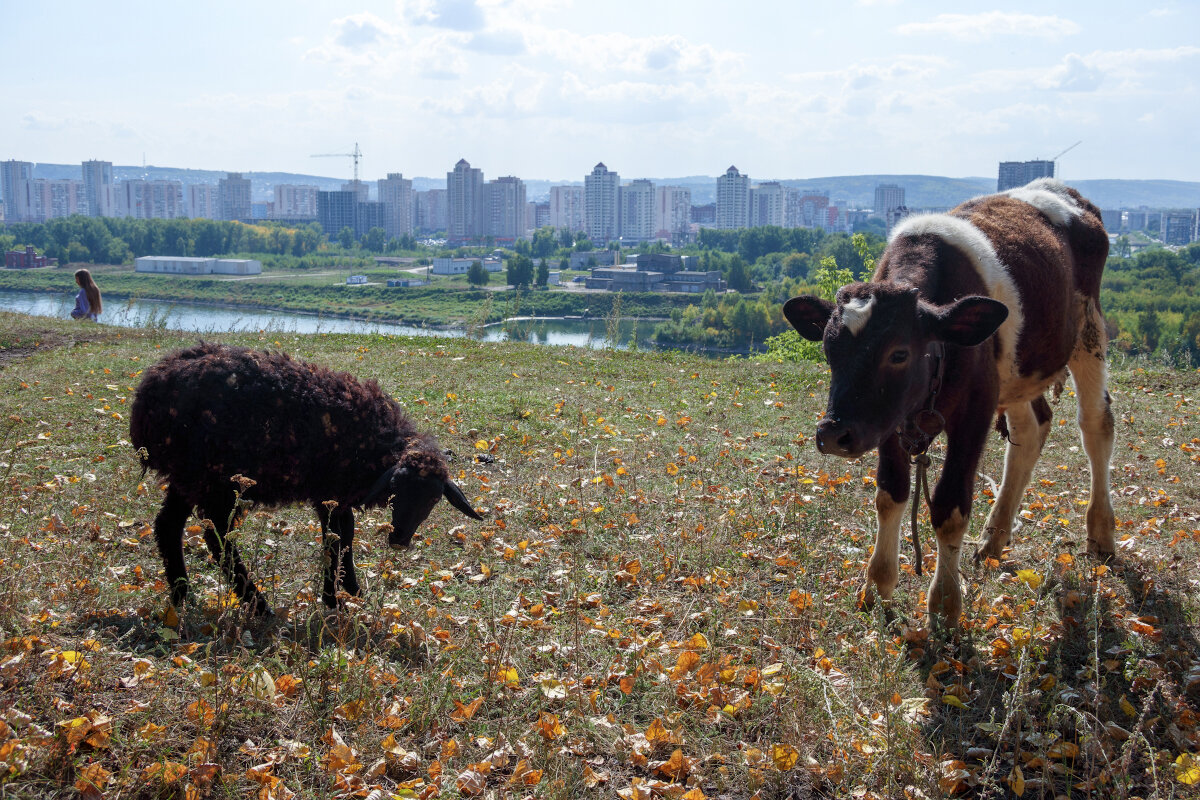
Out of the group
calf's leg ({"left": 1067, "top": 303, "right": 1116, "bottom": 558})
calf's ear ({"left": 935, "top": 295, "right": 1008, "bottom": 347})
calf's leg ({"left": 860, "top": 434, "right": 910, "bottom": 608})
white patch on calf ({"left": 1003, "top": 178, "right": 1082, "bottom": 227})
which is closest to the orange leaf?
calf's leg ({"left": 860, "top": 434, "right": 910, "bottom": 608})

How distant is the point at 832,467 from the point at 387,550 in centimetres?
469

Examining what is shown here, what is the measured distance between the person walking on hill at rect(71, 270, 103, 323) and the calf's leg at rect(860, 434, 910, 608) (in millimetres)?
18724

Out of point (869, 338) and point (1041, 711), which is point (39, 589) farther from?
point (1041, 711)

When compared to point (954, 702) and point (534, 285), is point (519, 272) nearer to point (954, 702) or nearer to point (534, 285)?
point (534, 285)

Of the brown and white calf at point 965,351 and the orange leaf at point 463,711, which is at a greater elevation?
the brown and white calf at point 965,351

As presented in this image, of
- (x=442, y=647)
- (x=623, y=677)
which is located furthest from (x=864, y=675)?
(x=442, y=647)

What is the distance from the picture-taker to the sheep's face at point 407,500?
5.45 meters

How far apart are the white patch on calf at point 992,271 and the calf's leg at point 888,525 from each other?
957 mm

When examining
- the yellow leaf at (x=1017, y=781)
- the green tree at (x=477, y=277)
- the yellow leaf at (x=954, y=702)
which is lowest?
the yellow leaf at (x=954, y=702)

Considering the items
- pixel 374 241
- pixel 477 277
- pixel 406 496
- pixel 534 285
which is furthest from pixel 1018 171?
pixel 374 241

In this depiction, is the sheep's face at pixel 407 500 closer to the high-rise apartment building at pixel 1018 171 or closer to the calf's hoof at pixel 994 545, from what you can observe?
the calf's hoof at pixel 994 545

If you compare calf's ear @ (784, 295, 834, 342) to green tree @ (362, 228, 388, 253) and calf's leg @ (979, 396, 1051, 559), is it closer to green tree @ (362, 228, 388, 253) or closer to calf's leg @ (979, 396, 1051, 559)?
calf's leg @ (979, 396, 1051, 559)

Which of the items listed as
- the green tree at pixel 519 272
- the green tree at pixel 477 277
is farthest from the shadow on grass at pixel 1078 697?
the green tree at pixel 477 277

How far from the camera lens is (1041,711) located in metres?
4.40
